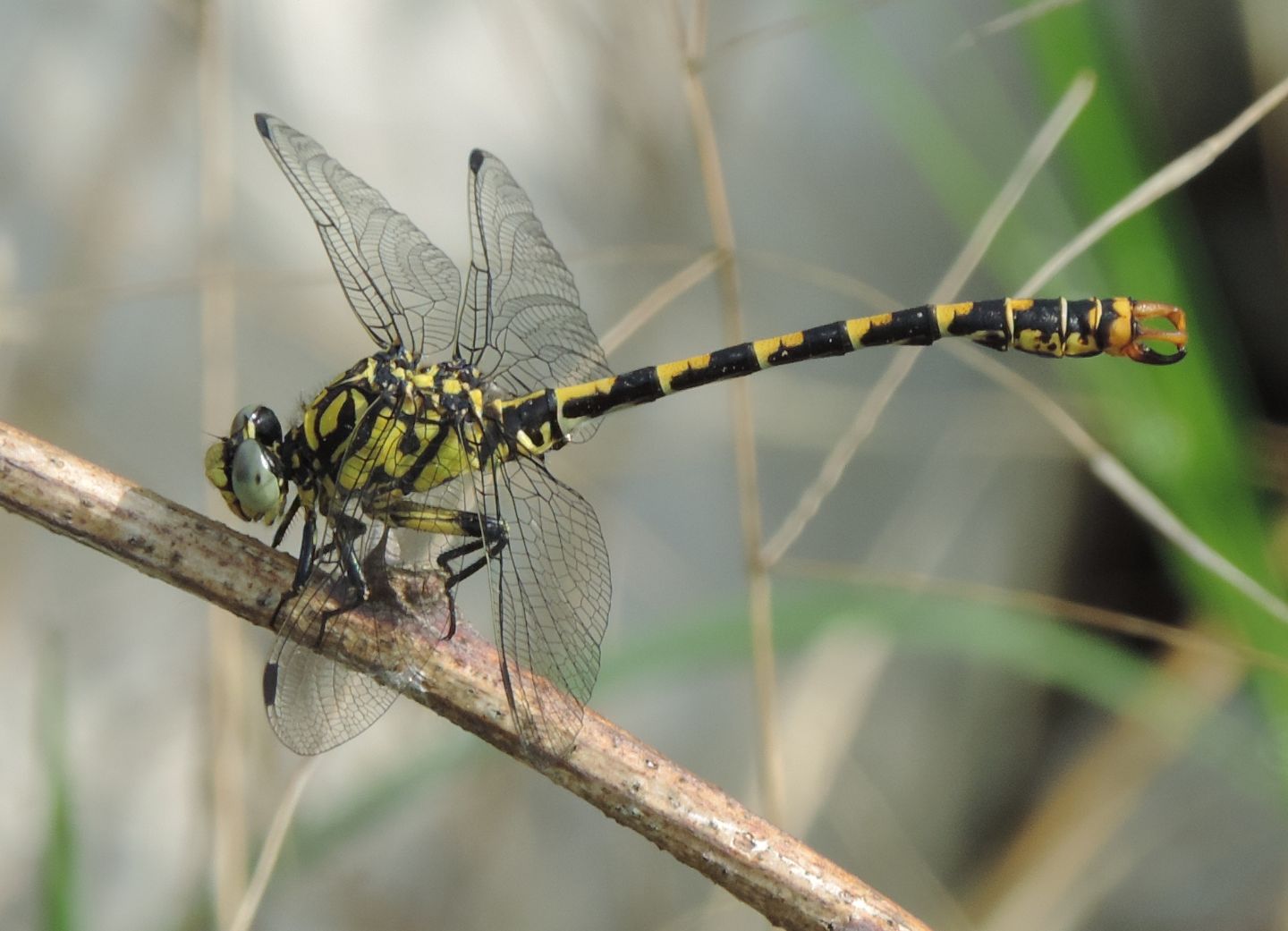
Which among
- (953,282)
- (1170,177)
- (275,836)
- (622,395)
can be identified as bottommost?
(275,836)

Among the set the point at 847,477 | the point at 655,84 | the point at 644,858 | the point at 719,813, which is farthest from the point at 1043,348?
the point at 644,858

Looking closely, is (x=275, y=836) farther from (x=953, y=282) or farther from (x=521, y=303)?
(x=953, y=282)

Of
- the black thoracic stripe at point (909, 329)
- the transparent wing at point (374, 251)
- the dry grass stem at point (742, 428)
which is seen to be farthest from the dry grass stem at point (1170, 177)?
the transparent wing at point (374, 251)

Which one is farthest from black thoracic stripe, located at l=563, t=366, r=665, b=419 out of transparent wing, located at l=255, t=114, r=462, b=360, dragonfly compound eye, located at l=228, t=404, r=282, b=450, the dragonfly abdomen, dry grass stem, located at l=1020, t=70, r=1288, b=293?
dry grass stem, located at l=1020, t=70, r=1288, b=293

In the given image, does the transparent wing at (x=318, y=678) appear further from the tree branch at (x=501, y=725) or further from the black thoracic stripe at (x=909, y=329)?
the black thoracic stripe at (x=909, y=329)

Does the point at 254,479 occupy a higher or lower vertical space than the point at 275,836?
higher

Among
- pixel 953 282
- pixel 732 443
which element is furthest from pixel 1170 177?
pixel 732 443

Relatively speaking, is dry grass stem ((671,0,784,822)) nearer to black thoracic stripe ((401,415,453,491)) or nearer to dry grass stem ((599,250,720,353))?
dry grass stem ((599,250,720,353))
